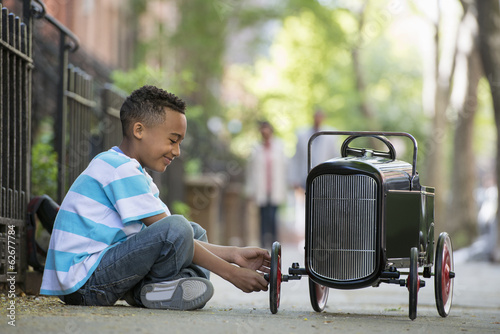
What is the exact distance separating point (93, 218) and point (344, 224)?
1.42 metres

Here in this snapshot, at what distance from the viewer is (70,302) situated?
15.8 ft

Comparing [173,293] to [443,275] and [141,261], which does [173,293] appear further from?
[443,275]

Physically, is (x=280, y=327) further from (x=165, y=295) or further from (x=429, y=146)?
(x=429, y=146)

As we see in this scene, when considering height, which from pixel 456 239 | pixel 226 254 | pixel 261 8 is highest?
pixel 261 8

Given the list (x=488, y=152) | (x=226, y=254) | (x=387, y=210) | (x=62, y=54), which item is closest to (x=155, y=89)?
(x=226, y=254)

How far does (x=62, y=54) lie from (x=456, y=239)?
50.5ft

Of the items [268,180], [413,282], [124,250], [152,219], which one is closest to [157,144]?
[152,219]

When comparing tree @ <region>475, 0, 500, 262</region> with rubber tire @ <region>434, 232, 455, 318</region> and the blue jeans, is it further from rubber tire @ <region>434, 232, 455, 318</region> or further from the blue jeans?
the blue jeans

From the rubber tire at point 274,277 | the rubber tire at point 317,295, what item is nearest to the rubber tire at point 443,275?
the rubber tire at point 317,295

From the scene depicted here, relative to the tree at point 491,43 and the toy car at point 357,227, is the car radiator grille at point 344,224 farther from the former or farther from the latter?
the tree at point 491,43

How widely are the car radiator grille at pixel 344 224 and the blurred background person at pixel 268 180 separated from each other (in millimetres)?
8646

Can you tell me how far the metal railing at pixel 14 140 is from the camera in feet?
18.0

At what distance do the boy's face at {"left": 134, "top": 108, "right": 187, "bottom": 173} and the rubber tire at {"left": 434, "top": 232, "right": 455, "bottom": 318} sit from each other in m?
1.68

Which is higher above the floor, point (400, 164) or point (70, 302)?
point (400, 164)
